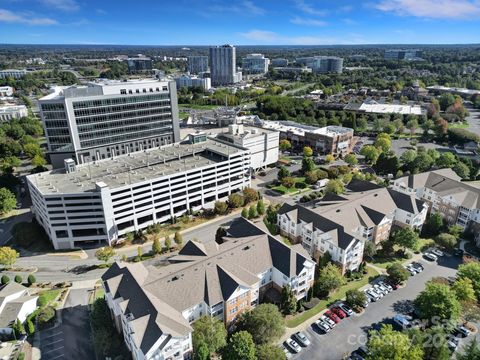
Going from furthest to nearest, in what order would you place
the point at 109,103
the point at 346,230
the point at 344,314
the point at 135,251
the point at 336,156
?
the point at 336,156 → the point at 109,103 → the point at 135,251 → the point at 346,230 → the point at 344,314

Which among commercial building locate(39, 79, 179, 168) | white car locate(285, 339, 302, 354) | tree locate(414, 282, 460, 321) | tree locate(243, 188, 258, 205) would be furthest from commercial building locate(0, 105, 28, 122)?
tree locate(414, 282, 460, 321)

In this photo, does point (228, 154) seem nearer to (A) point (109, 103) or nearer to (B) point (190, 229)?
(B) point (190, 229)

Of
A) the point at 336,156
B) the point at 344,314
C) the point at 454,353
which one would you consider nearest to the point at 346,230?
the point at 344,314

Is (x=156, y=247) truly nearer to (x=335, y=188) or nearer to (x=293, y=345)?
(x=293, y=345)

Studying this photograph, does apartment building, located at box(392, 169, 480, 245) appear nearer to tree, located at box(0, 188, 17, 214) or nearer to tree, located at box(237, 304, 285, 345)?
tree, located at box(237, 304, 285, 345)

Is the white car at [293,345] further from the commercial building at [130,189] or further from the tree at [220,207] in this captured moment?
the commercial building at [130,189]

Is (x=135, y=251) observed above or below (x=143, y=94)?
below
